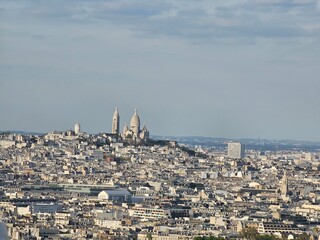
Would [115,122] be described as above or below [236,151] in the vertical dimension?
above

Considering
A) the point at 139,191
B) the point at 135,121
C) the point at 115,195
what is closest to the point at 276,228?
the point at 115,195

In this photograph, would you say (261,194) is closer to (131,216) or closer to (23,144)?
(131,216)

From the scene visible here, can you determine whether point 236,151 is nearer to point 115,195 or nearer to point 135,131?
point 135,131

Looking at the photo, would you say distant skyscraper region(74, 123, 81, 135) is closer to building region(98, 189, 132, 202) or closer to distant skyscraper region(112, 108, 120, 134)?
distant skyscraper region(112, 108, 120, 134)

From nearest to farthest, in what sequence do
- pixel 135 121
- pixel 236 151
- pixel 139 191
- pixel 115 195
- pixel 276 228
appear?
pixel 276 228
pixel 115 195
pixel 139 191
pixel 135 121
pixel 236 151

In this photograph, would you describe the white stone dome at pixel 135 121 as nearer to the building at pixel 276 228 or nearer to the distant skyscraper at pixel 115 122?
the distant skyscraper at pixel 115 122

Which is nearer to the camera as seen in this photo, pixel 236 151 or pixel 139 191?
pixel 139 191

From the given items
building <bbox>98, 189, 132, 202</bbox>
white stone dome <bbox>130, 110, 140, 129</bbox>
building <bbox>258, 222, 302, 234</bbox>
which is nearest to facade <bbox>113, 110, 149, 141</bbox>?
white stone dome <bbox>130, 110, 140, 129</bbox>

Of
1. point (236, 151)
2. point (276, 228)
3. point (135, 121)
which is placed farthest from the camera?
point (236, 151)

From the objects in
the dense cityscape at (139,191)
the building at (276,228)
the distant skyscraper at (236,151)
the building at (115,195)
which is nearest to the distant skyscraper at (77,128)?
the dense cityscape at (139,191)
